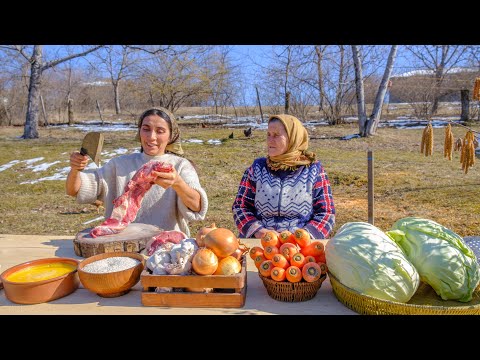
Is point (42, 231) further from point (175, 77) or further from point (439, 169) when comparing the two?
point (175, 77)

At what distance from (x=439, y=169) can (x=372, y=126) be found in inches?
193

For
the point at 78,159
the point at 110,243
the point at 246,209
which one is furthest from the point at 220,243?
the point at 246,209

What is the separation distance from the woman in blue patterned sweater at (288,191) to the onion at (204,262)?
113 cm

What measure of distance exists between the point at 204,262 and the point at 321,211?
57.1 inches

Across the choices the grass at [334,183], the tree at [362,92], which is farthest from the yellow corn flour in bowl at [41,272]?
the tree at [362,92]

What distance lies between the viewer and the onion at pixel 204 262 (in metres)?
1.57

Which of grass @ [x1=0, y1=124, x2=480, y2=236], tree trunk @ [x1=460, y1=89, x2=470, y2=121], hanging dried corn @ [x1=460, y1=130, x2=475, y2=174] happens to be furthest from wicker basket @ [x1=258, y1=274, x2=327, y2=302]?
tree trunk @ [x1=460, y1=89, x2=470, y2=121]

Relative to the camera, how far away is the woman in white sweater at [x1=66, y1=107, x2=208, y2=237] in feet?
8.41

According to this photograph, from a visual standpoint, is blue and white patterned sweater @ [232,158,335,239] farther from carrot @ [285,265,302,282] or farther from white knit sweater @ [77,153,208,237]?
carrot @ [285,265,302,282]

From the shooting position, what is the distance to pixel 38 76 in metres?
15.6

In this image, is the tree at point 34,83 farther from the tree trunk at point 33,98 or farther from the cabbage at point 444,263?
the cabbage at point 444,263

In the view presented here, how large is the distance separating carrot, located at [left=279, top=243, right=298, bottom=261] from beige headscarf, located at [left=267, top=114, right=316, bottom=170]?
118 centimetres

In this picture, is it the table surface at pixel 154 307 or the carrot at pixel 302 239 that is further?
the carrot at pixel 302 239

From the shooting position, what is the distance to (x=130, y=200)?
2.33 meters
